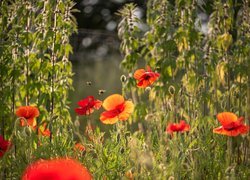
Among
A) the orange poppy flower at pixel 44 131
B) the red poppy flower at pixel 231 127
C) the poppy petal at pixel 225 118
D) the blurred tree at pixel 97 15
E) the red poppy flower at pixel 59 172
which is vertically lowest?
the orange poppy flower at pixel 44 131

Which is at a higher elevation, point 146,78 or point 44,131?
point 146,78

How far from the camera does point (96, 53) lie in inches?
350

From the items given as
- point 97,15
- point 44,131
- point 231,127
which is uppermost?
point 97,15

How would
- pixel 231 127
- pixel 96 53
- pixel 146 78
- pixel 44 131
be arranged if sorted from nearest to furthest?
pixel 231 127 → pixel 146 78 → pixel 44 131 → pixel 96 53

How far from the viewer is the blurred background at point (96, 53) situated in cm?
680

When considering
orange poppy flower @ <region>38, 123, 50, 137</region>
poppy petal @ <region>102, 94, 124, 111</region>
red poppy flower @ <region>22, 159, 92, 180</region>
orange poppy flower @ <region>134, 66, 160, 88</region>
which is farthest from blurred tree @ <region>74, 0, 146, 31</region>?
red poppy flower @ <region>22, 159, 92, 180</region>

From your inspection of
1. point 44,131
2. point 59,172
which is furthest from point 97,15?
point 59,172

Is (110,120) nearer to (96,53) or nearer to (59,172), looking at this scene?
(59,172)

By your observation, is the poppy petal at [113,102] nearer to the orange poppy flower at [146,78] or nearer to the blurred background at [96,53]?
the orange poppy flower at [146,78]

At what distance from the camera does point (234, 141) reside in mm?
2201

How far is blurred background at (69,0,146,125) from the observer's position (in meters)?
6.80

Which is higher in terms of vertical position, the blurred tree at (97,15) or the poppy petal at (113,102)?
the blurred tree at (97,15)

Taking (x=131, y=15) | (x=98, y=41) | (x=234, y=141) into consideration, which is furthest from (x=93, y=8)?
(x=234, y=141)

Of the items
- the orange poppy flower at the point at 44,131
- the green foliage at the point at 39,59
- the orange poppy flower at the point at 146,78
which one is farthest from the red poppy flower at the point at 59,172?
the green foliage at the point at 39,59
